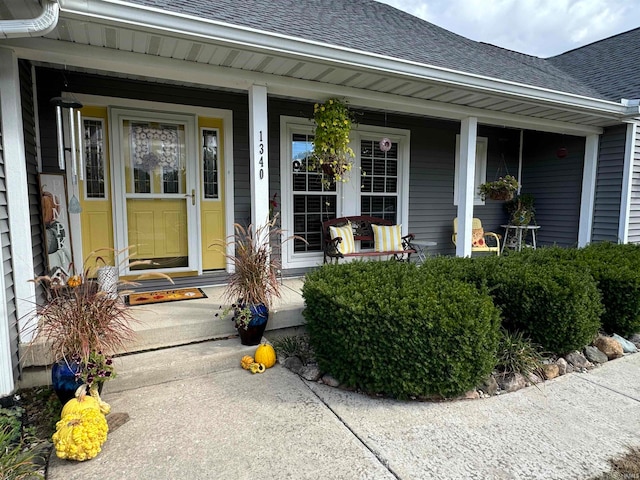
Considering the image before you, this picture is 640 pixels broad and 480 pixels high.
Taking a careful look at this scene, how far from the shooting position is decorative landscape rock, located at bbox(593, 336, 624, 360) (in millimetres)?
3355

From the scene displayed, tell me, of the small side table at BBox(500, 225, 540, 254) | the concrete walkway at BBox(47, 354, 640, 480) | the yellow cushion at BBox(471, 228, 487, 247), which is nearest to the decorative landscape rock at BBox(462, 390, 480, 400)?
the concrete walkway at BBox(47, 354, 640, 480)

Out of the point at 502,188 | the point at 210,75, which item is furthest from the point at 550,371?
the point at 210,75

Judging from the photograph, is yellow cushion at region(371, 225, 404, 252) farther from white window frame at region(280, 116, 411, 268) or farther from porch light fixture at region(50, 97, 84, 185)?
porch light fixture at region(50, 97, 84, 185)

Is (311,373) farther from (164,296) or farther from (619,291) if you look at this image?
(619,291)

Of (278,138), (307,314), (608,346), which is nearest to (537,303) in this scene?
(608,346)

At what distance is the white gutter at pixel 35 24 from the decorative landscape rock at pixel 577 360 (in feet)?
14.3

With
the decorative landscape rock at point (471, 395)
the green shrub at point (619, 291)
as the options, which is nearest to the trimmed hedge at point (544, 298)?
the green shrub at point (619, 291)

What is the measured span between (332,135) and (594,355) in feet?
10.3

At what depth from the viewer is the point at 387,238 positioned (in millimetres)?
5258

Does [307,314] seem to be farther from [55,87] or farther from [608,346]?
[55,87]

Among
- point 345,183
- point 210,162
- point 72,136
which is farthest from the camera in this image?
point 345,183

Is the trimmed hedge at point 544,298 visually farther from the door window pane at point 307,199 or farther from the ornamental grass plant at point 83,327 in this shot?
the ornamental grass plant at point 83,327

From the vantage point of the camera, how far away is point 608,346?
3.38 meters

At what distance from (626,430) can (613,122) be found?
5.01 meters
